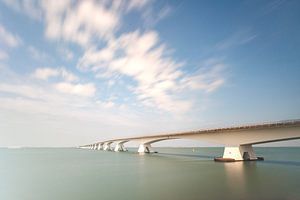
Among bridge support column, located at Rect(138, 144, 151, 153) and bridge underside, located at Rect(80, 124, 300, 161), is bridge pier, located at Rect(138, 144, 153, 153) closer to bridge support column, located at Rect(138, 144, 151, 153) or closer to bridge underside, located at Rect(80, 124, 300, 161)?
bridge support column, located at Rect(138, 144, 151, 153)

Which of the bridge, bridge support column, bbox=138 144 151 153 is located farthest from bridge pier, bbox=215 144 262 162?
bridge support column, bbox=138 144 151 153

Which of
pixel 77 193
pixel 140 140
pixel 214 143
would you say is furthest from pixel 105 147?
pixel 77 193

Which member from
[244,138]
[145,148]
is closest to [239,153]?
[244,138]

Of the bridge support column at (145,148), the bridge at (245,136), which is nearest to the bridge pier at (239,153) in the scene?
the bridge at (245,136)

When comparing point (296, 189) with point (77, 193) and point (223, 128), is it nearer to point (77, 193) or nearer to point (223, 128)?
point (77, 193)

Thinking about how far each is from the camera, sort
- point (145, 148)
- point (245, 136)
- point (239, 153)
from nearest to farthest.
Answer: point (245, 136), point (239, 153), point (145, 148)

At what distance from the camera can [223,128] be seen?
48.0m

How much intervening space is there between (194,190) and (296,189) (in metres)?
8.08

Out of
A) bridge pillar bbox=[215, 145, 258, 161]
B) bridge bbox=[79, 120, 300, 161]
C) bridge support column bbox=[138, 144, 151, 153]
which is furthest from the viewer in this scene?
bridge support column bbox=[138, 144, 151, 153]

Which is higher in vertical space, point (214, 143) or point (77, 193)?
point (214, 143)

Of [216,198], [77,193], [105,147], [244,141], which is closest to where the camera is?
[216,198]

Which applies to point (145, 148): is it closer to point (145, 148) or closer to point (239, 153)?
point (145, 148)

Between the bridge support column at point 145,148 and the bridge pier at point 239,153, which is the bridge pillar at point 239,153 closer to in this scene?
the bridge pier at point 239,153

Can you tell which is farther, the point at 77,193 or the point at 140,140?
the point at 140,140
